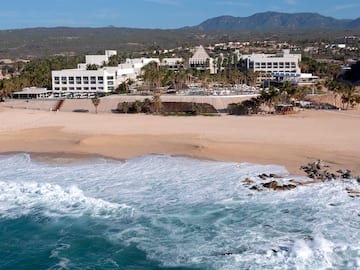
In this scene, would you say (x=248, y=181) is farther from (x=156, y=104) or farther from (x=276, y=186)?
(x=156, y=104)

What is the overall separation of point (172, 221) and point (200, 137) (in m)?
18.0

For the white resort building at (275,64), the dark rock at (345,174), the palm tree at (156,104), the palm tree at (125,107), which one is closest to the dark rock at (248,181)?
the dark rock at (345,174)

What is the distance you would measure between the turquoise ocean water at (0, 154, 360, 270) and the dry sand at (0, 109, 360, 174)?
13.0 ft

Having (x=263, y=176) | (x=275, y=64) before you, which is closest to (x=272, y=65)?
(x=275, y=64)

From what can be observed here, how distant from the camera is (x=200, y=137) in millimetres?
38781

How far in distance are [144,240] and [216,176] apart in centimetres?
908

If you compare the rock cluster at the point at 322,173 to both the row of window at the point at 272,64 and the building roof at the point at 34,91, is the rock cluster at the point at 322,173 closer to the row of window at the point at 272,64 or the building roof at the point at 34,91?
the building roof at the point at 34,91

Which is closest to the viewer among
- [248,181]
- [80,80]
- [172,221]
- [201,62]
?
[172,221]

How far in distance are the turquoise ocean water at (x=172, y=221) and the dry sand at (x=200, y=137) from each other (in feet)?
13.0

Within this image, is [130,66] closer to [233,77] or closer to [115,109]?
[233,77]

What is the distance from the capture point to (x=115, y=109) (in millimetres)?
59219

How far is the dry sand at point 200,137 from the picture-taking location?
107 feet

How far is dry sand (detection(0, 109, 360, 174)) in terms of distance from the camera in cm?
3266

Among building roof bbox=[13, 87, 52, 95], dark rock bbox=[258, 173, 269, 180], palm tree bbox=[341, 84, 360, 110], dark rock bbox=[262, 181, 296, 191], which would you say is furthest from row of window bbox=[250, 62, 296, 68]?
dark rock bbox=[262, 181, 296, 191]
